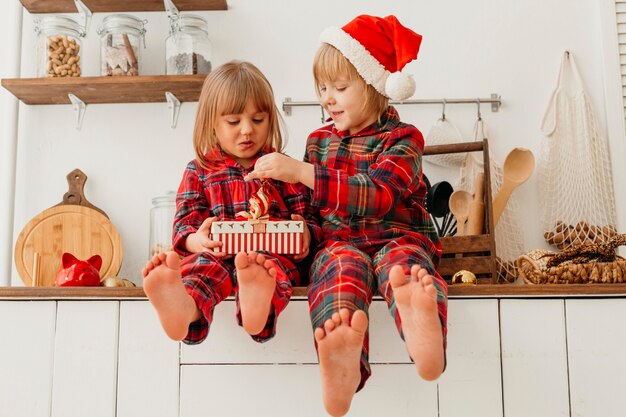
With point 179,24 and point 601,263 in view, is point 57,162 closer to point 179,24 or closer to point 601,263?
point 179,24

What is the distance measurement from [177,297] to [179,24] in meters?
0.98

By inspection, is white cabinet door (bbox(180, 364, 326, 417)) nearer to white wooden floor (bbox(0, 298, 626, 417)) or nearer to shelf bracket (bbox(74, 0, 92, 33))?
white wooden floor (bbox(0, 298, 626, 417))

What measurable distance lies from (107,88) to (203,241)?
0.67 meters

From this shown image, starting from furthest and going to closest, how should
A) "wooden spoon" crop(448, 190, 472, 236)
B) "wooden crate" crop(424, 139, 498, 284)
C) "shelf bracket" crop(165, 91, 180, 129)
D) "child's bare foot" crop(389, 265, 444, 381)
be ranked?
"shelf bracket" crop(165, 91, 180, 129) → "wooden spoon" crop(448, 190, 472, 236) → "wooden crate" crop(424, 139, 498, 284) → "child's bare foot" crop(389, 265, 444, 381)

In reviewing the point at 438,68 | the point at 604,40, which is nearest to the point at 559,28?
the point at 604,40

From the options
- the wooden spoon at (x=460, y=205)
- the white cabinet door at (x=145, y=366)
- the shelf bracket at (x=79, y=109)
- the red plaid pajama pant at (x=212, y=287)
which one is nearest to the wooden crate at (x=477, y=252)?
the wooden spoon at (x=460, y=205)

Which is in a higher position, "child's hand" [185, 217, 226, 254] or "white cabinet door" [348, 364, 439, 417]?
"child's hand" [185, 217, 226, 254]

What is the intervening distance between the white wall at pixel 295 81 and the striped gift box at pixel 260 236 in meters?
0.64

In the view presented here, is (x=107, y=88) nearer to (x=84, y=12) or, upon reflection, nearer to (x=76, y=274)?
(x=84, y=12)

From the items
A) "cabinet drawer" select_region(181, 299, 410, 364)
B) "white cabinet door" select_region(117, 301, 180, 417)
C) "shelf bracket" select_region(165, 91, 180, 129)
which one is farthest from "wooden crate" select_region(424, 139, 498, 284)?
"shelf bracket" select_region(165, 91, 180, 129)

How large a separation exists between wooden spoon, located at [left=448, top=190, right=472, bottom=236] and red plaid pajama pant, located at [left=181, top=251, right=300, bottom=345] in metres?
0.57

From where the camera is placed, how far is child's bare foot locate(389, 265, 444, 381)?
1159mm

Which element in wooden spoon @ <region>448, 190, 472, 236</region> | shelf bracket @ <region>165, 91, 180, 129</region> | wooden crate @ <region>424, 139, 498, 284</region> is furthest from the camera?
shelf bracket @ <region>165, 91, 180, 129</region>

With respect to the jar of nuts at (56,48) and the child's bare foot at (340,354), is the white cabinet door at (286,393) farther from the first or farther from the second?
the jar of nuts at (56,48)
